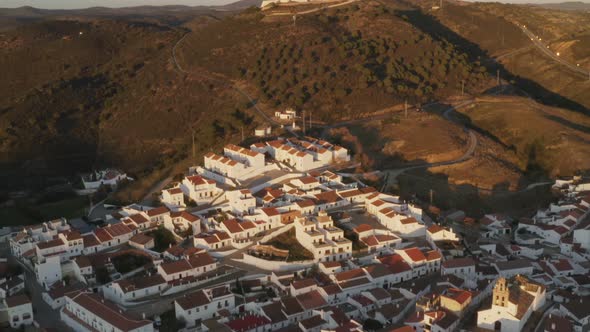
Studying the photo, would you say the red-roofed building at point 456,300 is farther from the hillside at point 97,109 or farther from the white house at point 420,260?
the hillside at point 97,109

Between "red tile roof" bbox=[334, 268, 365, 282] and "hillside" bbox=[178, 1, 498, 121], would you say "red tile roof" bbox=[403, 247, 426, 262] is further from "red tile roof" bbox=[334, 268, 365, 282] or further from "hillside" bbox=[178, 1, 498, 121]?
"hillside" bbox=[178, 1, 498, 121]

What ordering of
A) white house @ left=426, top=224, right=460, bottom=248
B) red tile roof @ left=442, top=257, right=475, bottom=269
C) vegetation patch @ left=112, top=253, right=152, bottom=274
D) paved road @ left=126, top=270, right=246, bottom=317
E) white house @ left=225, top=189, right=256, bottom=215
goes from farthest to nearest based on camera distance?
white house @ left=225, top=189, right=256, bottom=215 → white house @ left=426, top=224, right=460, bottom=248 → vegetation patch @ left=112, top=253, right=152, bottom=274 → red tile roof @ left=442, top=257, right=475, bottom=269 → paved road @ left=126, top=270, right=246, bottom=317

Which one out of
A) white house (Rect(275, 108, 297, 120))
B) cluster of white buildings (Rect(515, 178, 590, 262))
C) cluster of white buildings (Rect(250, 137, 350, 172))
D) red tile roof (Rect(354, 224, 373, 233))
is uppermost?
white house (Rect(275, 108, 297, 120))

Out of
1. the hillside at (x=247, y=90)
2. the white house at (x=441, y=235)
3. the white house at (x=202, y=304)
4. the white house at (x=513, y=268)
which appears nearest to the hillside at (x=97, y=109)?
the hillside at (x=247, y=90)

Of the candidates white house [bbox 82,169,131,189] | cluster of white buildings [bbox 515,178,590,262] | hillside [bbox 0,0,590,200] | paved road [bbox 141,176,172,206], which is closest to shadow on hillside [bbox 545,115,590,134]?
hillside [bbox 0,0,590,200]

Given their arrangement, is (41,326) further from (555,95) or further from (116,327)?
(555,95)

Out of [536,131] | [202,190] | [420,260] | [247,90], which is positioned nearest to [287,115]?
[247,90]

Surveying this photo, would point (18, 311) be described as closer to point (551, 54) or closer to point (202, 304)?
point (202, 304)
